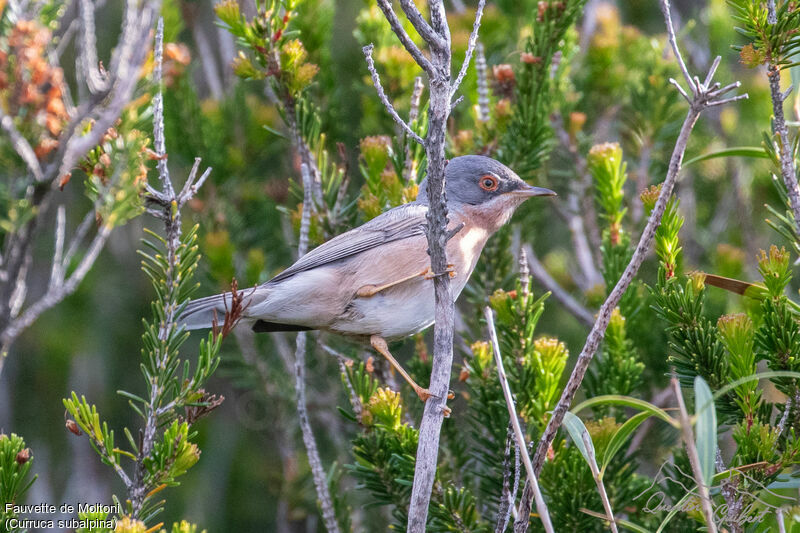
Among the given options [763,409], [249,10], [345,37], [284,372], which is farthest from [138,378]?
[763,409]

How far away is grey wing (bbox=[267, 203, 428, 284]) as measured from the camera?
3667mm

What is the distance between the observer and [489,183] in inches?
152

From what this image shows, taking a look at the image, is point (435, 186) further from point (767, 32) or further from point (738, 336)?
point (767, 32)

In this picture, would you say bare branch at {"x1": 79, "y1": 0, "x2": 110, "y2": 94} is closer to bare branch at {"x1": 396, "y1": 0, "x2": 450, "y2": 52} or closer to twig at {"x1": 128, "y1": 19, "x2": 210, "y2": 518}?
twig at {"x1": 128, "y1": 19, "x2": 210, "y2": 518}

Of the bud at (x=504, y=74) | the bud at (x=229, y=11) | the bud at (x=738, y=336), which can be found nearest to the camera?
the bud at (x=738, y=336)

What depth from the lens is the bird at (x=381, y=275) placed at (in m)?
3.62

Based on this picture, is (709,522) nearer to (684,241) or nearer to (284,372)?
(284,372)

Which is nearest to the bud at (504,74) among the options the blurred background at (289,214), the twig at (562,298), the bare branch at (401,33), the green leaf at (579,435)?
the blurred background at (289,214)

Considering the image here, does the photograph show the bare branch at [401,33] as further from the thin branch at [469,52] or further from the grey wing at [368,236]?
the grey wing at [368,236]

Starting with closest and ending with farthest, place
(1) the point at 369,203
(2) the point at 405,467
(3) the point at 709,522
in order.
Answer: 1. (3) the point at 709,522
2. (2) the point at 405,467
3. (1) the point at 369,203

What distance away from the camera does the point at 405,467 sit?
286 cm

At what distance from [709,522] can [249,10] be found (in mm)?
4755

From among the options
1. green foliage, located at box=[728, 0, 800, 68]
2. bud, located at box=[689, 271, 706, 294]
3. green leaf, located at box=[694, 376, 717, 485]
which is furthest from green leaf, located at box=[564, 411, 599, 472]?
green foliage, located at box=[728, 0, 800, 68]

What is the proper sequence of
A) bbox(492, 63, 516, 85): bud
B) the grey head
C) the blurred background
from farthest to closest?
the blurred background < bbox(492, 63, 516, 85): bud < the grey head
